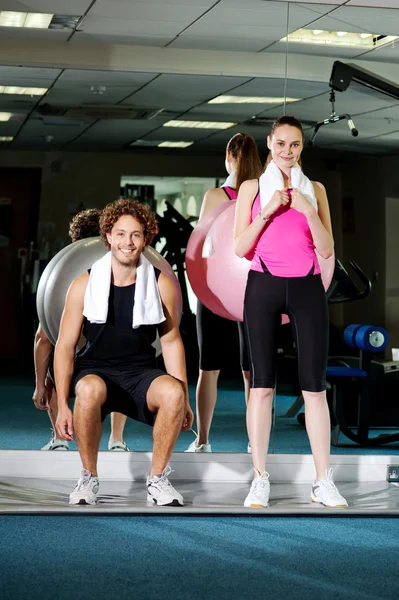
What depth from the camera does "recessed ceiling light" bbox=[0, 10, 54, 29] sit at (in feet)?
11.9

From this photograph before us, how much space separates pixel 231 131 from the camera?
152 inches

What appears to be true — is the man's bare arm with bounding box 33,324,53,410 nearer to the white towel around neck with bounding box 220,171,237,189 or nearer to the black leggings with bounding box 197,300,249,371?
the black leggings with bounding box 197,300,249,371

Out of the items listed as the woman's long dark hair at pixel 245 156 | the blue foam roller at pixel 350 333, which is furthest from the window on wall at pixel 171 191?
the blue foam roller at pixel 350 333

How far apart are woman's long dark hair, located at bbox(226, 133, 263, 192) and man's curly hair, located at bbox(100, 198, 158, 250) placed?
1.88 ft

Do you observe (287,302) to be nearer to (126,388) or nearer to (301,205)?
(301,205)

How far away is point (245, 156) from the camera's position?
3830mm

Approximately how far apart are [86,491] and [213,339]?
0.92 meters

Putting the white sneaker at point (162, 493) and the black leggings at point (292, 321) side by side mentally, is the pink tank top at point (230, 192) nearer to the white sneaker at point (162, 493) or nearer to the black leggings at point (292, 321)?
the black leggings at point (292, 321)

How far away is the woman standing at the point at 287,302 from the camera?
3342 millimetres

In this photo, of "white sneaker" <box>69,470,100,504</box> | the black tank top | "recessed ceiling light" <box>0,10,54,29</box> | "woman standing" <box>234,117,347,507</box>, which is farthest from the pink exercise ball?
"recessed ceiling light" <box>0,10,54,29</box>

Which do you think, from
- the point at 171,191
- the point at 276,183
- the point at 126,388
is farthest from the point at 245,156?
the point at 126,388

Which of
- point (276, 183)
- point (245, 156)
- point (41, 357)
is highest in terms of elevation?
point (245, 156)

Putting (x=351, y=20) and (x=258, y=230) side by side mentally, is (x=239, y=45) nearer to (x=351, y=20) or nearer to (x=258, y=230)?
(x=351, y=20)

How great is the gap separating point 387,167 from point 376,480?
138 centimetres
